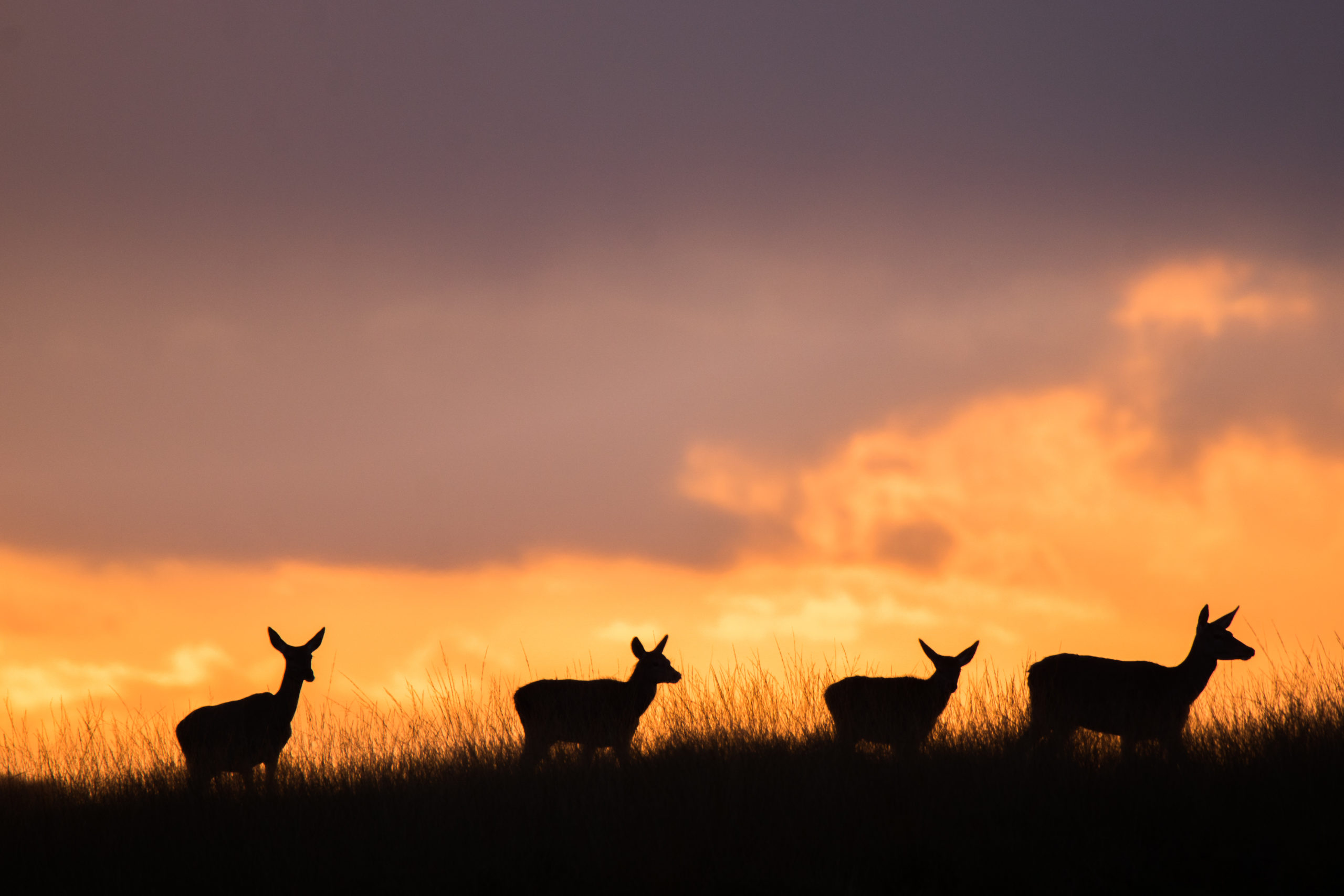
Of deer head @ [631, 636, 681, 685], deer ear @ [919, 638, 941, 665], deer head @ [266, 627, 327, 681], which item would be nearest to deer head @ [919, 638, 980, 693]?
deer ear @ [919, 638, 941, 665]

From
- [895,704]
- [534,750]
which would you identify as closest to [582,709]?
[534,750]

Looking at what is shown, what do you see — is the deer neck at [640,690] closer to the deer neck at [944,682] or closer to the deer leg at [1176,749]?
the deer neck at [944,682]

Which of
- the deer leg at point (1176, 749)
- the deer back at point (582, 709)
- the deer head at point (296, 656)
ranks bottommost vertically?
the deer leg at point (1176, 749)

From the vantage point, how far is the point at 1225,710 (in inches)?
530

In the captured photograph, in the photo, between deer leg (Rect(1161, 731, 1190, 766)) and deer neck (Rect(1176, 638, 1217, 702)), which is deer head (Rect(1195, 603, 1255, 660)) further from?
deer leg (Rect(1161, 731, 1190, 766))

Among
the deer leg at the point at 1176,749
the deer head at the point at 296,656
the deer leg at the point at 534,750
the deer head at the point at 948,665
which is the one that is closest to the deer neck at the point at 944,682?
the deer head at the point at 948,665

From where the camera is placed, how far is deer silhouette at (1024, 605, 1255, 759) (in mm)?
12789

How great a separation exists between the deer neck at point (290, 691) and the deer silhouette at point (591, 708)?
263 cm

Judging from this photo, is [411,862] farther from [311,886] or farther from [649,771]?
[649,771]

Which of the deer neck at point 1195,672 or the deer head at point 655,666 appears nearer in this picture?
the deer neck at point 1195,672

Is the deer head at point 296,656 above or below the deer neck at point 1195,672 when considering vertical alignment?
above

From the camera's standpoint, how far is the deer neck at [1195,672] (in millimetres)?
13281

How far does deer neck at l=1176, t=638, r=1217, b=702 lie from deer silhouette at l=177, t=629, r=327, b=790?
10.1 metres

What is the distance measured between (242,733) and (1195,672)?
426 inches
